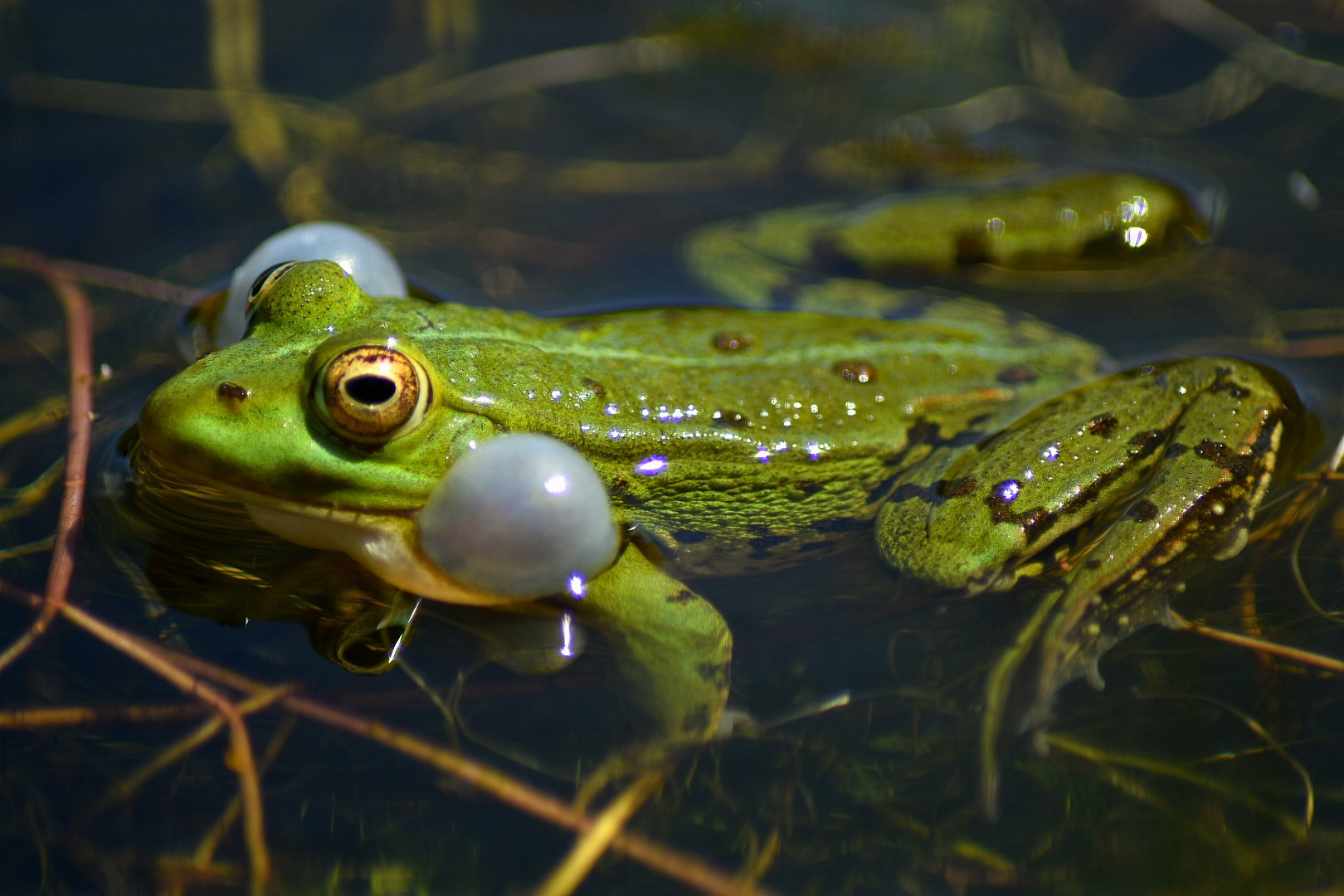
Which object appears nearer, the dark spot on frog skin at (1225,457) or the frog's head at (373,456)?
the frog's head at (373,456)

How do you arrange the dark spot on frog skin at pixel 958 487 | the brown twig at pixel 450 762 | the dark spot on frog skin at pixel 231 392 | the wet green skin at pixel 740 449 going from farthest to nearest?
the dark spot on frog skin at pixel 958 487 < the wet green skin at pixel 740 449 < the dark spot on frog skin at pixel 231 392 < the brown twig at pixel 450 762

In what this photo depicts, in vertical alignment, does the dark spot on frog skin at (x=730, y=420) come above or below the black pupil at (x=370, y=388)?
above

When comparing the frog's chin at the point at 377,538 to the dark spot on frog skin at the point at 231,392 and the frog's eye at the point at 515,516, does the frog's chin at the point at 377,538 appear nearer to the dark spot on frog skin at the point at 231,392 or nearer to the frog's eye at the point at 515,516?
the frog's eye at the point at 515,516

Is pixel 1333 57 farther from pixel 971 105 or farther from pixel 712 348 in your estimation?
pixel 712 348

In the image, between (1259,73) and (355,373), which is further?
(1259,73)

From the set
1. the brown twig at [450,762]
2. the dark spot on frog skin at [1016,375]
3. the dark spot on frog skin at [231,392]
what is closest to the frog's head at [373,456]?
the dark spot on frog skin at [231,392]

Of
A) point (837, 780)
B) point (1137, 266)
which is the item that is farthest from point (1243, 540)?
point (1137, 266)

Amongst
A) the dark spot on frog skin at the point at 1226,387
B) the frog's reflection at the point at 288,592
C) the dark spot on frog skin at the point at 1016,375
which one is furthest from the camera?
the dark spot on frog skin at the point at 1016,375
